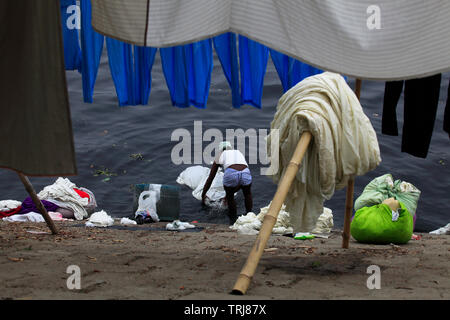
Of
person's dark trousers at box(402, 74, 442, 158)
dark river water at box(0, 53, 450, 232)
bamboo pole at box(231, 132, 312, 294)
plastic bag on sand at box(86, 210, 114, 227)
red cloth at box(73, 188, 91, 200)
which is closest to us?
bamboo pole at box(231, 132, 312, 294)

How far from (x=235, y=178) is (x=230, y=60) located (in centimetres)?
363

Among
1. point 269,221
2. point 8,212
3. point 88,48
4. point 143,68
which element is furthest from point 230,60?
point 8,212

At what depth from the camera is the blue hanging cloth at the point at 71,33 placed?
6289 mm

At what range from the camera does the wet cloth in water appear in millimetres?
9305

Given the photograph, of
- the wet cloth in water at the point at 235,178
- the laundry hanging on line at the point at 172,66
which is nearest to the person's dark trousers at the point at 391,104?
the laundry hanging on line at the point at 172,66

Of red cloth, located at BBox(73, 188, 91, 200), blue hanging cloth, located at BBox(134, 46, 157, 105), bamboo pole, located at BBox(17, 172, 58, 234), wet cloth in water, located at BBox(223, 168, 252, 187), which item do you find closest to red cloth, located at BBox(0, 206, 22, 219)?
red cloth, located at BBox(73, 188, 91, 200)

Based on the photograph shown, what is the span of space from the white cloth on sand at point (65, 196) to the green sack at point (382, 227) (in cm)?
516

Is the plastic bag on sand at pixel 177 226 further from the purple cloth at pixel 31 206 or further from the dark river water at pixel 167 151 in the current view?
the purple cloth at pixel 31 206

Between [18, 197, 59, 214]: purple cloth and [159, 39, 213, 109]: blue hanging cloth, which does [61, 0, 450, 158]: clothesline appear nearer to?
[159, 39, 213, 109]: blue hanging cloth

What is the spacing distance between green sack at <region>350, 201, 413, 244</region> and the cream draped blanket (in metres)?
2.03

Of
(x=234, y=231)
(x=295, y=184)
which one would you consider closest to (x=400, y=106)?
(x=234, y=231)

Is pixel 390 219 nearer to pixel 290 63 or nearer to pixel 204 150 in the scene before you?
pixel 290 63

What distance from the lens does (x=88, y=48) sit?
6199 mm

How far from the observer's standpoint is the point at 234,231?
785cm
